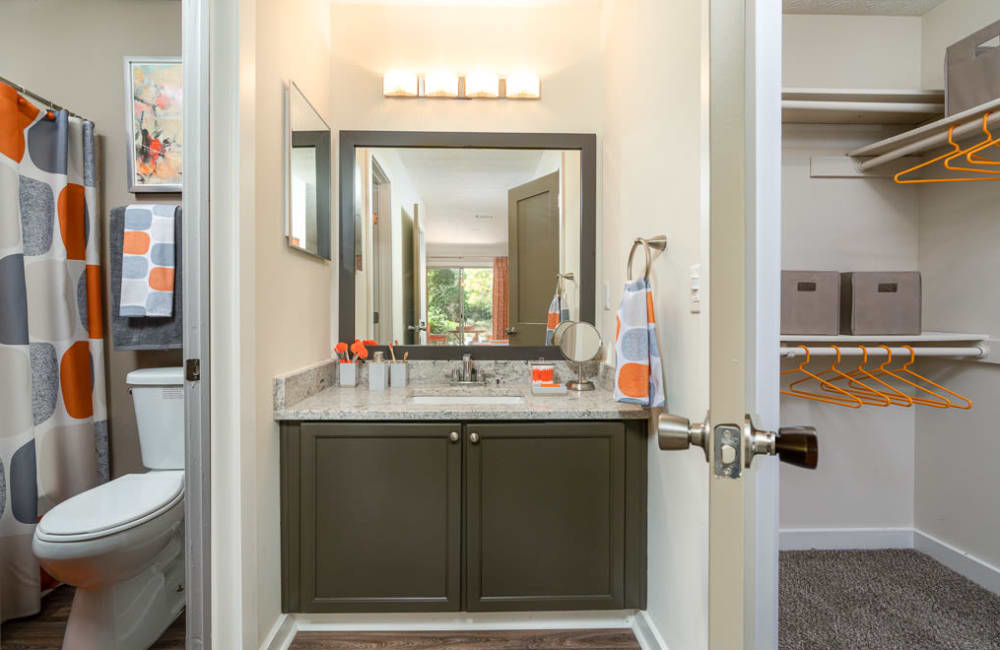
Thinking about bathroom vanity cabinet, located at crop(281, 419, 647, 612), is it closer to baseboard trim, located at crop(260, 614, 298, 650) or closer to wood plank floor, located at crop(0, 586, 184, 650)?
baseboard trim, located at crop(260, 614, 298, 650)

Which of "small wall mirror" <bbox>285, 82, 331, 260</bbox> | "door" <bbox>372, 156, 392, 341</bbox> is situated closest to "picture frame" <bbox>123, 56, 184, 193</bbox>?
"small wall mirror" <bbox>285, 82, 331, 260</bbox>

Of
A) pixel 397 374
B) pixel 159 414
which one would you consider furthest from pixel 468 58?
pixel 159 414

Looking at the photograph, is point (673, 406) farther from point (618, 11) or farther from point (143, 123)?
point (143, 123)

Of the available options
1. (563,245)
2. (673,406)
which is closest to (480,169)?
(563,245)

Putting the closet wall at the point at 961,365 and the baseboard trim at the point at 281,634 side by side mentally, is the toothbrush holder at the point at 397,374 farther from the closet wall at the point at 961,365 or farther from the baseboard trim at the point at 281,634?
the closet wall at the point at 961,365

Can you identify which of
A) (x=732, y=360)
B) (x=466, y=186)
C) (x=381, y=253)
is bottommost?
(x=732, y=360)

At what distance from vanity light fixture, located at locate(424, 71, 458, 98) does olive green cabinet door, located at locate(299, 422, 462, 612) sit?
1510 mm

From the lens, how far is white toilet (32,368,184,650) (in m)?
1.13

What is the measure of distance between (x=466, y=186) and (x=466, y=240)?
0.25 m

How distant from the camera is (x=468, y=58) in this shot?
6.91 feet

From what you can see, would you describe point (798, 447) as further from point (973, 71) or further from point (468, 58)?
point (468, 58)

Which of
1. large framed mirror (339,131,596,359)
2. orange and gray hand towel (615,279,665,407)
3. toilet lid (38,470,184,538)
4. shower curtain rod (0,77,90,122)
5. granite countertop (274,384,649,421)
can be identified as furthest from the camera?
large framed mirror (339,131,596,359)

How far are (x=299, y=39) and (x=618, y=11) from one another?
1274 mm

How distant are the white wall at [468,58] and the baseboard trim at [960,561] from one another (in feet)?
7.35
